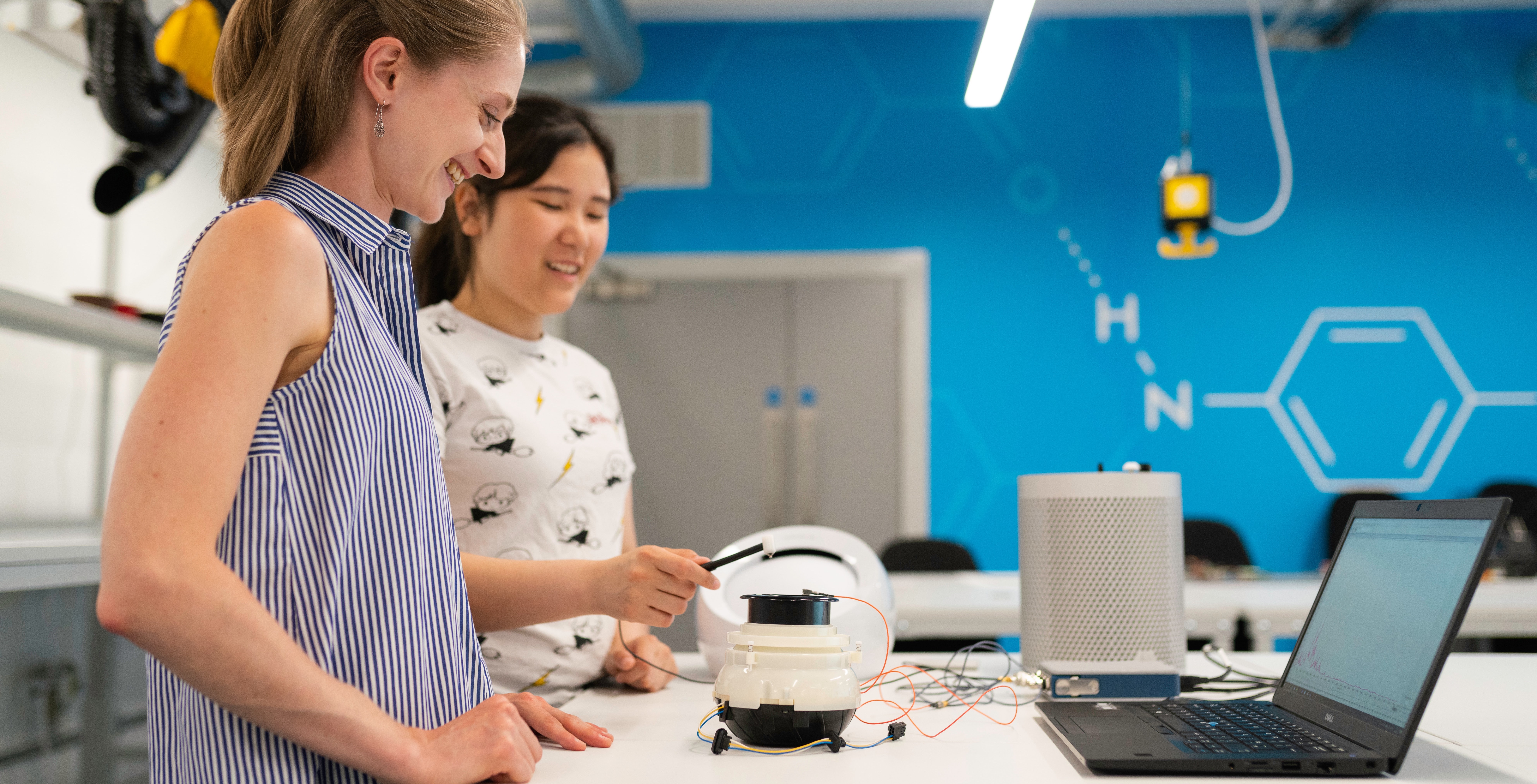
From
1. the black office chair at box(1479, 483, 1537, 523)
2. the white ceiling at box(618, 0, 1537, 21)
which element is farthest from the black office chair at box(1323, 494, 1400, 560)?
the white ceiling at box(618, 0, 1537, 21)

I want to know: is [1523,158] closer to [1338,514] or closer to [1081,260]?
[1338,514]

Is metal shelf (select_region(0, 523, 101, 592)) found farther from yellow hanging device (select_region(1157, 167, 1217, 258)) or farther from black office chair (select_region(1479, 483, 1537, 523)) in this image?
black office chair (select_region(1479, 483, 1537, 523))

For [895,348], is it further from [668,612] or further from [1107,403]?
[668,612]

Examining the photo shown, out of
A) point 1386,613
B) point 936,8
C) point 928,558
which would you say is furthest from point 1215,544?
point 1386,613

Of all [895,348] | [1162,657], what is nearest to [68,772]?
[1162,657]

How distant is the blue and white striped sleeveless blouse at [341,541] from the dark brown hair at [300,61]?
4 cm

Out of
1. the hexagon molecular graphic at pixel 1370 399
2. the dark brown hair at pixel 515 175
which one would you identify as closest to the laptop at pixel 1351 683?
the dark brown hair at pixel 515 175

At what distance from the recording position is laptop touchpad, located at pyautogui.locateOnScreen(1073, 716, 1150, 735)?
903mm

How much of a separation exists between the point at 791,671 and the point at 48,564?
131 centimetres

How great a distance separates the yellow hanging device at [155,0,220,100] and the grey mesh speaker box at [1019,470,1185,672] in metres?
1.87

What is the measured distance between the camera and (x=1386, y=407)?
4.33 meters

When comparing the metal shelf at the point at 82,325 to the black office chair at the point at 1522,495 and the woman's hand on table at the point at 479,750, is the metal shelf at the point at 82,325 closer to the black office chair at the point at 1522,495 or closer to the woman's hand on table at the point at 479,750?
the woman's hand on table at the point at 479,750

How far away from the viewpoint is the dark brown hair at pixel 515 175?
1.39m

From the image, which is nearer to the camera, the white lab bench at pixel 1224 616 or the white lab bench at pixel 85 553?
the white lab bench at pixel 85 553
